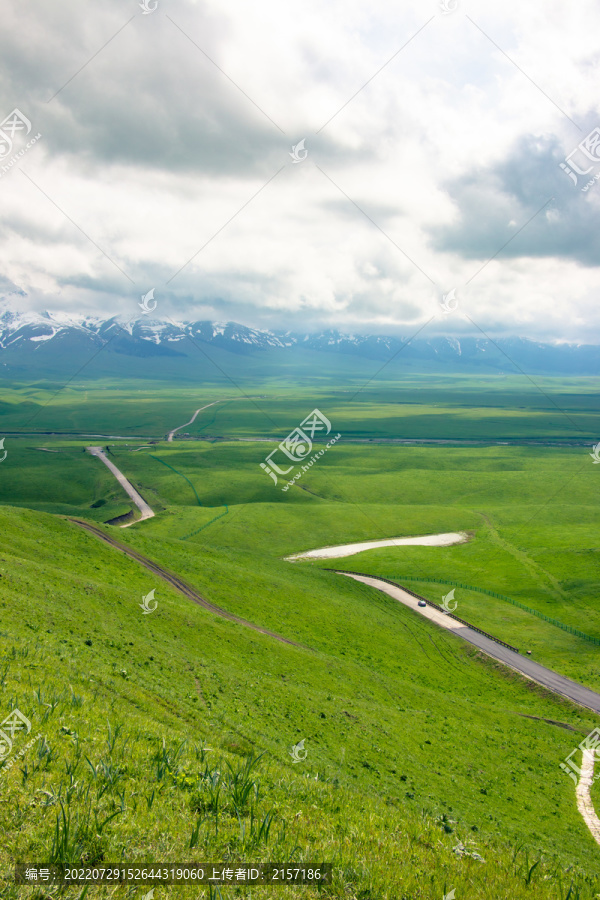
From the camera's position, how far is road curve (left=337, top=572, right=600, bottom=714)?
47.2m

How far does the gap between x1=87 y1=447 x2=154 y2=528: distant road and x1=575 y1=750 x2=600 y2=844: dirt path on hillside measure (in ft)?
292

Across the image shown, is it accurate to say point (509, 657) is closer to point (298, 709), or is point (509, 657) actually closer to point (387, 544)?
point (298, 709)

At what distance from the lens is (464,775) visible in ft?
94.7

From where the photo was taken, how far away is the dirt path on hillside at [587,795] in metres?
26.8

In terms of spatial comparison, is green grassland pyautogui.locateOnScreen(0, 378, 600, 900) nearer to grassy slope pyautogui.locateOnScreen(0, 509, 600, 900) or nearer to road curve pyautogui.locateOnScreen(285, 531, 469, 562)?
grassy slope pyautogui.locateOnScreen(0, 509, 600, 900)

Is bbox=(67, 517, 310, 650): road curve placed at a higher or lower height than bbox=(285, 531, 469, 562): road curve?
lower

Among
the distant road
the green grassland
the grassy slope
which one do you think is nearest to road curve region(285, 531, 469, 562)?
the green grassland

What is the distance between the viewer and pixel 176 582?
176ft

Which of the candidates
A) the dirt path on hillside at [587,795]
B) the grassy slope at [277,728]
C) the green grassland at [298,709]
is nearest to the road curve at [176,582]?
the green grassland at [298,709]

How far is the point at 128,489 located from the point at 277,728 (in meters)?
115

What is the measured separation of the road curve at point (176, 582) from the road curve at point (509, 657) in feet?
85.1

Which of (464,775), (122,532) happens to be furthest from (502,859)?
(122,532)

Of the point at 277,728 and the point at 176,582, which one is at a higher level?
the point at 176,582

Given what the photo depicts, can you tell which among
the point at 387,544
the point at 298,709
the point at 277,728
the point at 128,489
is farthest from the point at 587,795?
the point at 128,489
